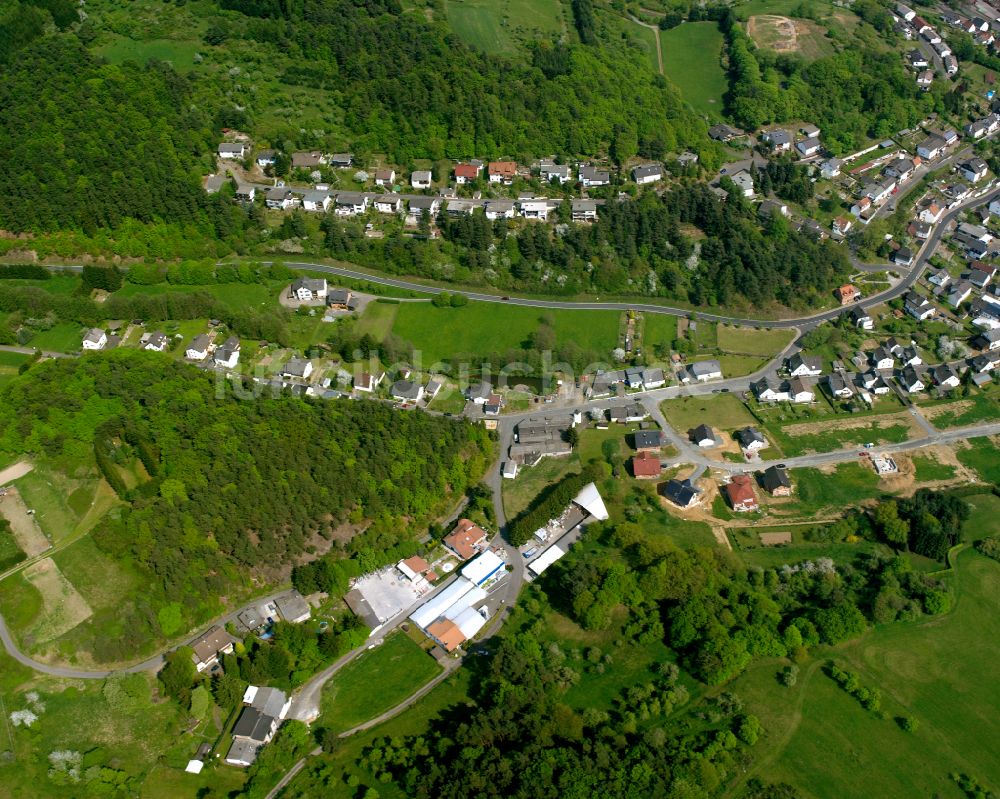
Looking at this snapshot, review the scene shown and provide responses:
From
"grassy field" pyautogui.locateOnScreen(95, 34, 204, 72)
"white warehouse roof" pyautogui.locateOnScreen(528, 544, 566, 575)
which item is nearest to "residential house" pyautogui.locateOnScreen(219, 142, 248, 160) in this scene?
"grassy field" pyautogui.locateOnScreen(95, 34, 204, 72)

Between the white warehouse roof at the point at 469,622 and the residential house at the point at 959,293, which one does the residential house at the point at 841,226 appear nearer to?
the residential house at the point at 959,293

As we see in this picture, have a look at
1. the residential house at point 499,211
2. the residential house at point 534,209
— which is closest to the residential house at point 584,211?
the residential house at point 534,209

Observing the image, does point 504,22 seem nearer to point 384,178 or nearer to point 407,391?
point 384,178

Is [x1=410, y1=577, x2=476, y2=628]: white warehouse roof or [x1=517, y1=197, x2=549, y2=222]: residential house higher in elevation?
[x1=517, y1=197, x2=549, y2=222]: residential house

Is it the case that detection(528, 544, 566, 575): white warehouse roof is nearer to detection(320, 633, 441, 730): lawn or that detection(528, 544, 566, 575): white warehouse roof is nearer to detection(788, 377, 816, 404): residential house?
detection(320, 633, 441, 730): lawn

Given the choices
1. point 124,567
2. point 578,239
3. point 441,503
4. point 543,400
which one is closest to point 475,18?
point 578,239
